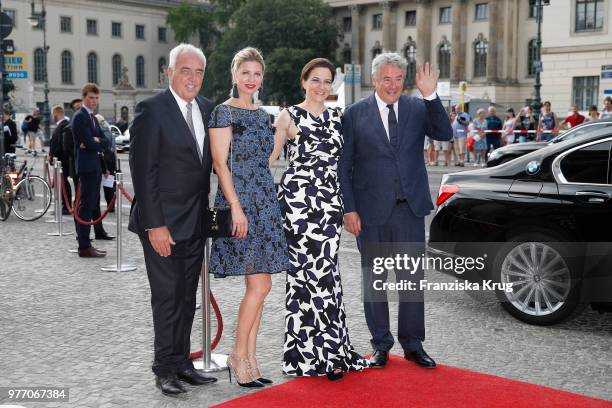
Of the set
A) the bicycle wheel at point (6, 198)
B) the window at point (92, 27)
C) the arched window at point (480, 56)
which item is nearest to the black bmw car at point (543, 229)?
the bicycle wheel at point (6, 198)

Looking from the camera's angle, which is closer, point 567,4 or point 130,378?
point 130,378

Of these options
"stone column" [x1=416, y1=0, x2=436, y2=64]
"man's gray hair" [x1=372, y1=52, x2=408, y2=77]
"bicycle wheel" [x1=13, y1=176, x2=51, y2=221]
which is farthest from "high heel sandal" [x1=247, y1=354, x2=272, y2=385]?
"stone column" [x1=416, y1=0, x2=436, y2=64]

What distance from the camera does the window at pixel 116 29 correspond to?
295 feet

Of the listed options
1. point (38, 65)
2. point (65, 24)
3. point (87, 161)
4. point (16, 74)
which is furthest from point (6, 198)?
point (65, 24)

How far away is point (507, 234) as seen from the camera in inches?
260

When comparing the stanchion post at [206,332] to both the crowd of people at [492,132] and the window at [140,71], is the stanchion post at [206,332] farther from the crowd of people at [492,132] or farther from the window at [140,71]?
the window at [140,71]

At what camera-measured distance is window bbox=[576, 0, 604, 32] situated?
Result: 47.8 metres

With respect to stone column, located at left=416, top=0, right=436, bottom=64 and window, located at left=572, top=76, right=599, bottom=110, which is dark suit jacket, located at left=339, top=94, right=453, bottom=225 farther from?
stone column, located at left=416, top=0, right=436, bottom=64

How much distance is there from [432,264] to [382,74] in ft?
7.55

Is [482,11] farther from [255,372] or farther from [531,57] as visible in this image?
[255,372]

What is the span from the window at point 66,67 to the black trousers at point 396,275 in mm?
85219

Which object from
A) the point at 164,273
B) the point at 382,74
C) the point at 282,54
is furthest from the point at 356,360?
the point at 282,54

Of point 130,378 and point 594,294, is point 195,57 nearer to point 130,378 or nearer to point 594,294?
point 130,378

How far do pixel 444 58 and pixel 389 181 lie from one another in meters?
71.3
